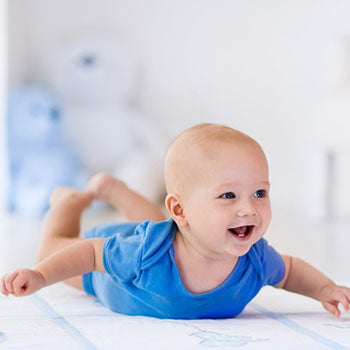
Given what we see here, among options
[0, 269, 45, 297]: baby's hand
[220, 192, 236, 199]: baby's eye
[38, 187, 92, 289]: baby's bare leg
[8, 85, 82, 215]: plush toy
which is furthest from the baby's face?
[8, 85, 82, 215]: plush toy

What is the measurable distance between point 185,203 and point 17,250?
885mm

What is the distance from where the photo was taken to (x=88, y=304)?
104 centimetres

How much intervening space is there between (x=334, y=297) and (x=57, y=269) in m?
0.38

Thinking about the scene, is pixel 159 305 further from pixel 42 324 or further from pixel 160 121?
pixel 160 121

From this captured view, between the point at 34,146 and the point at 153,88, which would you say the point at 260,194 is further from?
the point at 153,88

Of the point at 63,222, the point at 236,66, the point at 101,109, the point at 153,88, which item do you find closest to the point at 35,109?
the point at 101,109

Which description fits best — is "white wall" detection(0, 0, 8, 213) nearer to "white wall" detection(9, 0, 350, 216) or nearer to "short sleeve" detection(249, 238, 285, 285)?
"white wall" detection(9, 0, 350, 216)

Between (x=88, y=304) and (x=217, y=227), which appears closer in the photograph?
(x=217, y=227)

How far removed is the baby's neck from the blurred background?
5.12ft

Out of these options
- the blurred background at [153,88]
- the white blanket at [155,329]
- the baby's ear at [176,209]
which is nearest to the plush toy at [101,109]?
the blurred background at [153,88]

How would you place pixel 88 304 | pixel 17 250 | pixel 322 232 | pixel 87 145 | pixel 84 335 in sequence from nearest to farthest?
1. pixel 84 335
2. pixel 88 304
3. pixel 17 250
4. pixel 322 232
5. pixel 87 145

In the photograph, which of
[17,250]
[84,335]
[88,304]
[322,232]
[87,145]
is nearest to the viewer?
[84,335]

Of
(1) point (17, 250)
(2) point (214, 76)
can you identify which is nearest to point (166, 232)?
(1) point (17, 250)

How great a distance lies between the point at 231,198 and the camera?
2.74 ft
